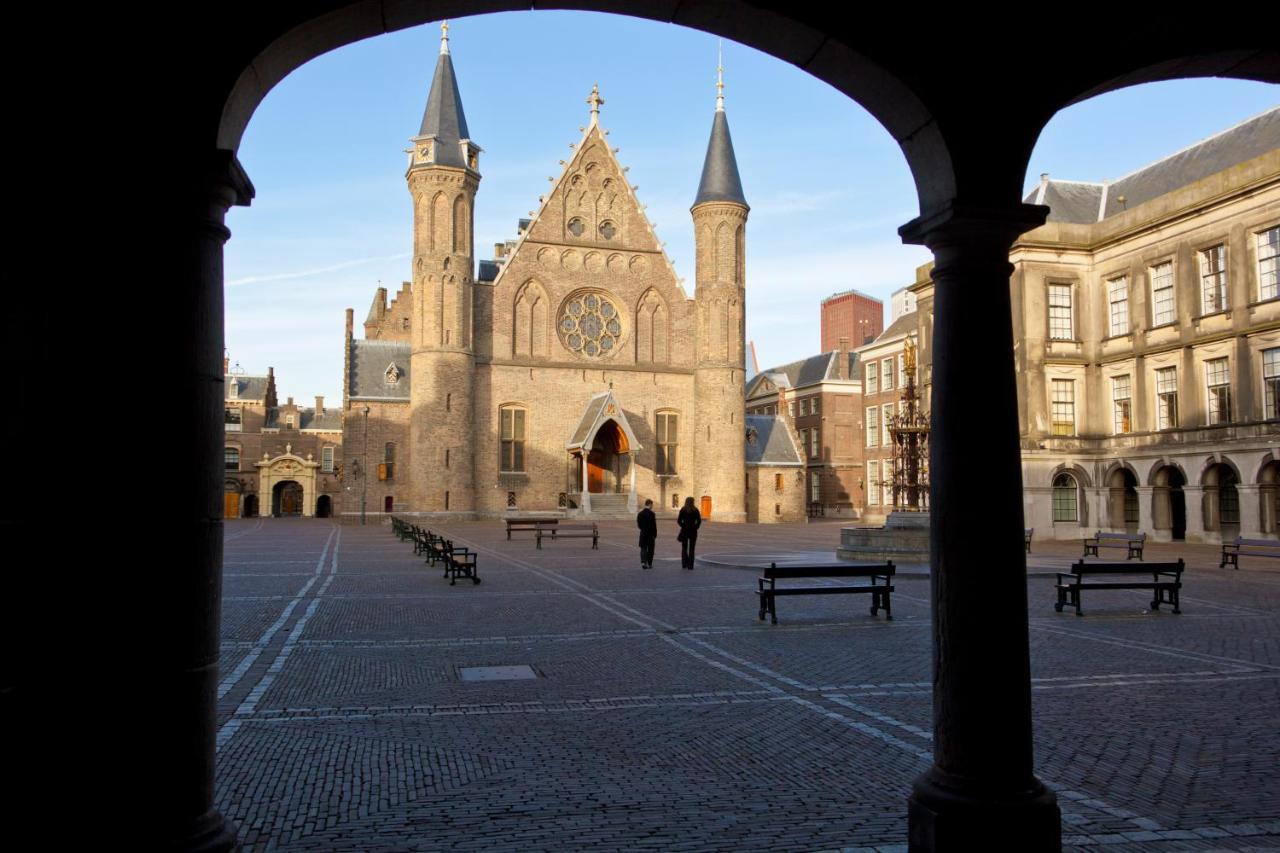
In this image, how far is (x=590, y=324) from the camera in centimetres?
5356

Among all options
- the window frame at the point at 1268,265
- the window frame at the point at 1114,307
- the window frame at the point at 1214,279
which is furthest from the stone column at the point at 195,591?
the window frame at the point at 1114,307

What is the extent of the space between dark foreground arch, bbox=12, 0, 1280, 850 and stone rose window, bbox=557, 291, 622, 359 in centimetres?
4808

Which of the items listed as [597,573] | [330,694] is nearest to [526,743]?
[330,694]

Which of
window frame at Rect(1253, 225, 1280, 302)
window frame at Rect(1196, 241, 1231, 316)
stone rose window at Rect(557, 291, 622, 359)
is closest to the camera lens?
window frame at Rect(1253, 225, 1280, 302)

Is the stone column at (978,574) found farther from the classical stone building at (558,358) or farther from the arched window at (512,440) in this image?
the arched window at (512,440)

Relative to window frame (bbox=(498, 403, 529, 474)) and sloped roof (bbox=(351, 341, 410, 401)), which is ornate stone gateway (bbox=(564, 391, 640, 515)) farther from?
sloped roof (bbox=(351, 341, 410, 401))

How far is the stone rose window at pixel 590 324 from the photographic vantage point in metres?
53.1

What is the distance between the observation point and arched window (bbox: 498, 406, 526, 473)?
51375 millimetres

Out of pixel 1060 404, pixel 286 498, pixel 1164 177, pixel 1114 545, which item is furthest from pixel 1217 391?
pixel 286 498

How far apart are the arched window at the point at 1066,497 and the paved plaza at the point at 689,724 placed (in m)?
21.3

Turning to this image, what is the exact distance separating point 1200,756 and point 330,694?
6.86m

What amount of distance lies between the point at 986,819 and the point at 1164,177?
38.2 meters

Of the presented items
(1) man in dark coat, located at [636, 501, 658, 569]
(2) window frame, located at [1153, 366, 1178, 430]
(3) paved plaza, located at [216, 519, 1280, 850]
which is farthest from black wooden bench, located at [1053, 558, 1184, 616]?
(2) window frame, located at [1153, 366, 1178, 430]

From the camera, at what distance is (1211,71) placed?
5.57 meters
